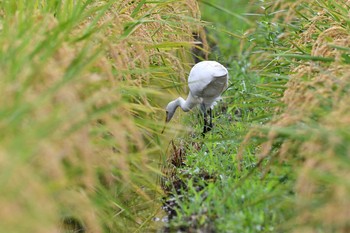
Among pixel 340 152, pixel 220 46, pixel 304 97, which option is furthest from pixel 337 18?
pixel 220 46

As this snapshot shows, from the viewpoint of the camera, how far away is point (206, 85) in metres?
4.42

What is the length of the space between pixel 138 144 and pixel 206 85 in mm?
1343

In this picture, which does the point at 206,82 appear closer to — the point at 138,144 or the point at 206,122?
the point at 206,122

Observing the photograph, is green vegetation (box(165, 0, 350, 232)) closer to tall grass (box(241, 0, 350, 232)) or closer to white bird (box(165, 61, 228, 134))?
tall grass (box(241, 0, 350, 232))

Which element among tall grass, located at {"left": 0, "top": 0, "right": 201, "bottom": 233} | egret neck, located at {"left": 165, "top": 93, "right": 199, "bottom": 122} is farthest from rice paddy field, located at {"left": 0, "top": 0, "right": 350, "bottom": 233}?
egret neck, located at {"left": 165, "top": 93, "right": 199, "bottom": 122}

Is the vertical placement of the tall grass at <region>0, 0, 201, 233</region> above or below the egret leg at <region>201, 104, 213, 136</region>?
above

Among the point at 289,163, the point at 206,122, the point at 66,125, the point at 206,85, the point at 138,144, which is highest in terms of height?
the point at 66,125

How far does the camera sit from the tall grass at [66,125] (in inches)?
96.0

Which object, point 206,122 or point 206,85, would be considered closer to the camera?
point 206,85

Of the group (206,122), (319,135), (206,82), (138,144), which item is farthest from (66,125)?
(206,122)

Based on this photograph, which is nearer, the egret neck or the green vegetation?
the green vegetation

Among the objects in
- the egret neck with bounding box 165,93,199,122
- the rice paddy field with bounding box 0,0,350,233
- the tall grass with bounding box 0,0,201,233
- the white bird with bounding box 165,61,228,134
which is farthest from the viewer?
the egret neck with bounding box 165,93,199,122

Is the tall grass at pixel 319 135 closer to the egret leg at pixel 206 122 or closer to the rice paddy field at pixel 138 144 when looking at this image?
the rice paddy field at pixel 138 144

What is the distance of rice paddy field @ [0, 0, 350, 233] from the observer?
260 cm
